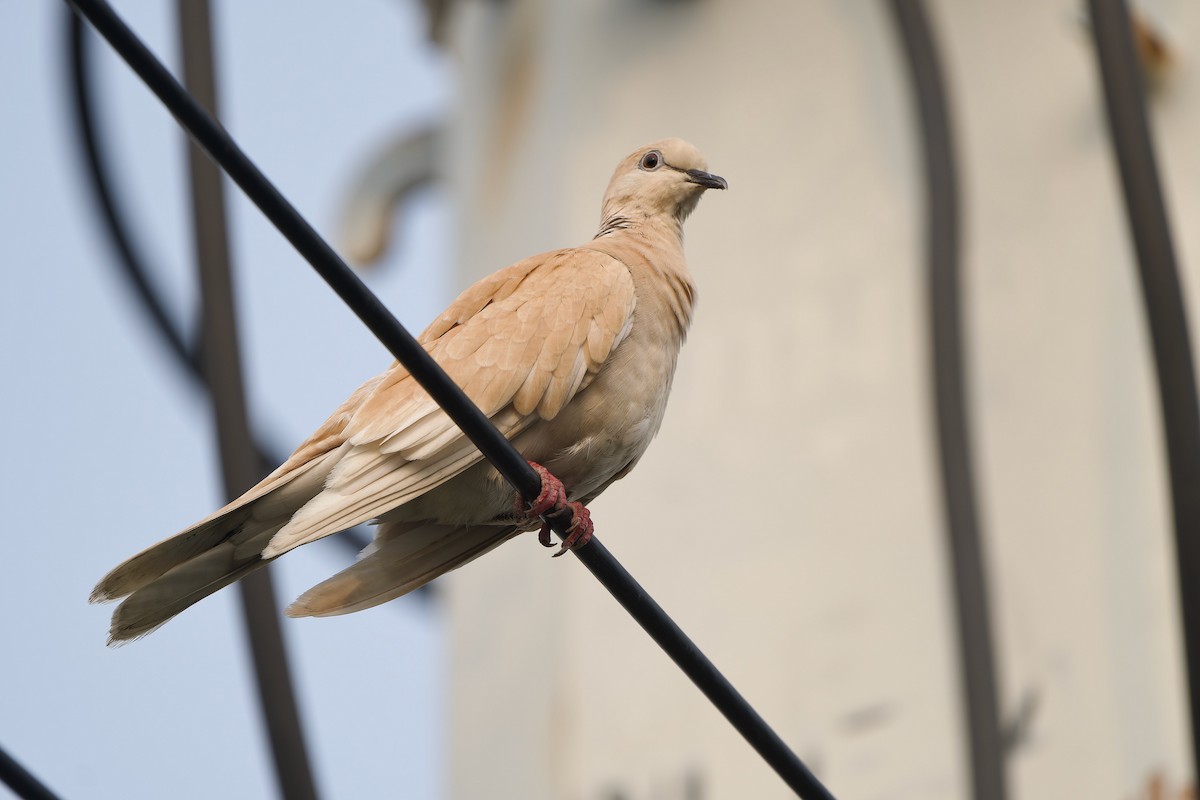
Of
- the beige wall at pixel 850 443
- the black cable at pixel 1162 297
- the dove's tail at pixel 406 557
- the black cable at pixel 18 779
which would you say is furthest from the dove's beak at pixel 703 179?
the beige wall at pixel 850 443

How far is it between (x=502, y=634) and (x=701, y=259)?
261 centimetres

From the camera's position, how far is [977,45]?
32.8 feet

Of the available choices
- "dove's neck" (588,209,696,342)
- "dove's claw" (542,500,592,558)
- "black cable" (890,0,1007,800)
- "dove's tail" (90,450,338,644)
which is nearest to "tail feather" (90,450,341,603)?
"dove's tail" (90,450,338,644)

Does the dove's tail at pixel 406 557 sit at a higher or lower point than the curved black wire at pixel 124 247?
lower

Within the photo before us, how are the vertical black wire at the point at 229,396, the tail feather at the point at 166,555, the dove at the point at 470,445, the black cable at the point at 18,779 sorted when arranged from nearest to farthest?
the black cable at the point at 18,779 < the tail feather at the point at 166,555 < the dove at the point at 470,445 < the vertical black wire at the point at 229,396

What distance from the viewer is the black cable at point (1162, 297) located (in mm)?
5355

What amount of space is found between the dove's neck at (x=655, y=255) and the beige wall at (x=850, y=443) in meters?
3.79

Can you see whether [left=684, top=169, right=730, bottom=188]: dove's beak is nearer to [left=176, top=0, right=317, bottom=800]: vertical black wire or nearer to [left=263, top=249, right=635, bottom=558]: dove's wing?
[left=263, top=249, right=635, bottom=558]: dove's wing

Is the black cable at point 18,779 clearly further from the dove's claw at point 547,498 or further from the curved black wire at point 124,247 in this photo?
the curved black wire at point 124,247

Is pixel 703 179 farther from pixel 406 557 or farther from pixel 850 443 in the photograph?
pixel 850 443

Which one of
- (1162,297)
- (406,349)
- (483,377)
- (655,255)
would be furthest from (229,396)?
(406,349)

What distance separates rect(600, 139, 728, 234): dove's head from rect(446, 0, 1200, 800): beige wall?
370cm

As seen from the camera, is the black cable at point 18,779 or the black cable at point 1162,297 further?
the black cable at point 1162,297

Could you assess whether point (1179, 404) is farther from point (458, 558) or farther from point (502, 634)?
point (502, 634)
